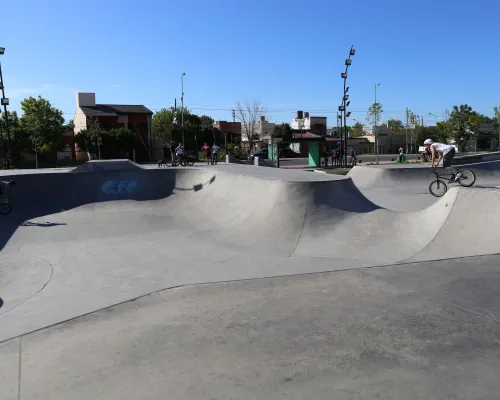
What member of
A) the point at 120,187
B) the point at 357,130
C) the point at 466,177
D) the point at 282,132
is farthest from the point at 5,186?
the point at 357,130

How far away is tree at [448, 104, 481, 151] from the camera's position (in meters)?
69.1

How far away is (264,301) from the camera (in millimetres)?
5035

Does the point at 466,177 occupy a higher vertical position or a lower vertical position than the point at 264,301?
higher

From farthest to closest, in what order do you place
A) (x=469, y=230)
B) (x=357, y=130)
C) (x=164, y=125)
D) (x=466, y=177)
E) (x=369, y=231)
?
(x=357, y=130) → (x=164, y=125) → (x=466, y=177) → (x=369, y=231) → (x=469, y=230)

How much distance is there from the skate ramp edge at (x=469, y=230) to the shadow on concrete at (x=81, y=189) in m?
9.33

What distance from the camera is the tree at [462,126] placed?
227 feet

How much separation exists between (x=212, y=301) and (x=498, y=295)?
336 cm

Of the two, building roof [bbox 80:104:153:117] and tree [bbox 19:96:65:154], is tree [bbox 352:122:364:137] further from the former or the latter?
tree [bbox 19:96:65:154]

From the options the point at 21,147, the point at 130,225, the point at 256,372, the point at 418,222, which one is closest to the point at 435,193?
the point at 418,222

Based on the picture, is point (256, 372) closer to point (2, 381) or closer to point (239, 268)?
point (2, 381)

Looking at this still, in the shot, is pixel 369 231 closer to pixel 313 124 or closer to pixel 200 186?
pixel 200 186

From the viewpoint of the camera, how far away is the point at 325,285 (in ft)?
18.0

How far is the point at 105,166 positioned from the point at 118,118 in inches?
1346

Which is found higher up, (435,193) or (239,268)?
(435,193)
